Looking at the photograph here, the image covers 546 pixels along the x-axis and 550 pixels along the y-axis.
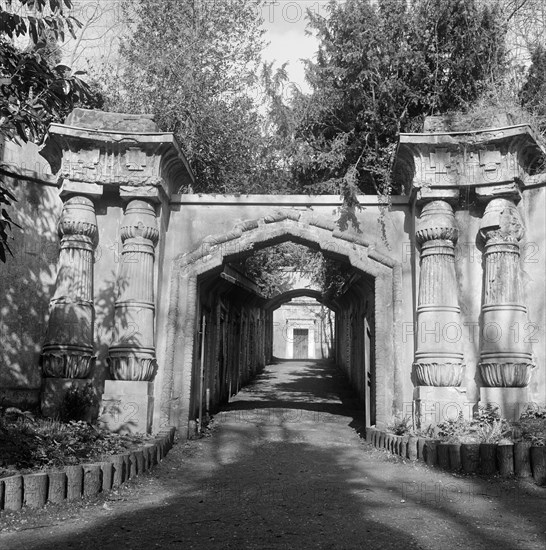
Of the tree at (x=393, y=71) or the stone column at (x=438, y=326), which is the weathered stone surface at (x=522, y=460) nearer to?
the stone column at (x=438, y=326)

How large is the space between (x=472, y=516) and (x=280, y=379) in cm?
1830

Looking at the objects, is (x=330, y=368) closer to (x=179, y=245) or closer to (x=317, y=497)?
(x=179, y=245)

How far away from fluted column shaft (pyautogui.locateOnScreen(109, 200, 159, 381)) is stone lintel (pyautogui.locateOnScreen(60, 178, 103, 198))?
20.2 inches

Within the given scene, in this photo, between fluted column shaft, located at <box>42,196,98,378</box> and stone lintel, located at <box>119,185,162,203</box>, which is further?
stone lintel, located at <box>119,185,162,203</box>

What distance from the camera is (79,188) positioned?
971cm

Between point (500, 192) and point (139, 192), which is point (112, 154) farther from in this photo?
point (500, 192)

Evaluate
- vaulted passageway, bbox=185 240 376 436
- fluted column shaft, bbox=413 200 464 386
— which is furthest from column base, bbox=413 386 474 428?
vaulted passageway, bbox=185 240 376 436

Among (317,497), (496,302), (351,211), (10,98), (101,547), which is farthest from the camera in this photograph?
(351,211)

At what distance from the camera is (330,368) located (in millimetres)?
29531

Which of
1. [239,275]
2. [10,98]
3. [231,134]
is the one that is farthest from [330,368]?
[10,98]

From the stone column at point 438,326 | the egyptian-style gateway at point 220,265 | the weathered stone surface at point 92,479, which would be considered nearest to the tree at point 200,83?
the egyptian-style gateway at point 220,265

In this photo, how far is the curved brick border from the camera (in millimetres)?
5633

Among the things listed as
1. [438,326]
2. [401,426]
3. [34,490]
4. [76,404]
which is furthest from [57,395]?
[438,326]

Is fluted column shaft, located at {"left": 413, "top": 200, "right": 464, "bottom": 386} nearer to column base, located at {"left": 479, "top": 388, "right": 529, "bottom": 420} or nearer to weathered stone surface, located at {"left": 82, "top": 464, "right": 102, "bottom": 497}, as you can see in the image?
column base, located at {"left": 479, "top": 388, "right": 529, "bottom": 420}
